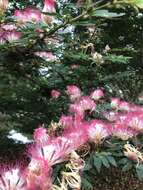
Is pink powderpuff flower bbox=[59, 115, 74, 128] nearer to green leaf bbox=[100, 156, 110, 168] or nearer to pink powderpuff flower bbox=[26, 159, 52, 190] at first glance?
green leaf bbox=[100, 156, 110, 168]

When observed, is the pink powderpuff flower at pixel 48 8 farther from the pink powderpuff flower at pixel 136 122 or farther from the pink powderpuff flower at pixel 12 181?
the pink powderpuff flower at pixel 12 181

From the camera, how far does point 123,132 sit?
3074 mm

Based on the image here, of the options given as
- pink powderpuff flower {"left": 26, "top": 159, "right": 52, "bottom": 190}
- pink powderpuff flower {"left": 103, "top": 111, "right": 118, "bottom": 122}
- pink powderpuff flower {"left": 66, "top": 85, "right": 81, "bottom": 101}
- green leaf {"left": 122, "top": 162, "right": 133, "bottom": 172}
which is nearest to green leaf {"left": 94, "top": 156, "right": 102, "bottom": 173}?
green leaf {"left": 122, "top": 162, "right": 133, "bottom": 172}

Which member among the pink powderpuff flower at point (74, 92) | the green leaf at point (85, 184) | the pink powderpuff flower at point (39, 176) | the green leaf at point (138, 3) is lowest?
the pink powderpuff flower at point (74, 92)

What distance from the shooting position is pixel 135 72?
8.55 metres

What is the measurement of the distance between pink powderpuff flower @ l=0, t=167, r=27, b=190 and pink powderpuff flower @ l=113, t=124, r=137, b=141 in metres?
1.33

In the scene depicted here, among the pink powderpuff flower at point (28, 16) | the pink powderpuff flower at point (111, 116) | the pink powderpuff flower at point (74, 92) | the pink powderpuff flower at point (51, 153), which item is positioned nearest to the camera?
the pink powderpuff flower at point (51, 153)

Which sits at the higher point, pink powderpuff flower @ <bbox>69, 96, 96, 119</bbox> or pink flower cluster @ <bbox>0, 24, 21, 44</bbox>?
pink flower cluster @ <bbox>0, 24, 21, 44</bbox>

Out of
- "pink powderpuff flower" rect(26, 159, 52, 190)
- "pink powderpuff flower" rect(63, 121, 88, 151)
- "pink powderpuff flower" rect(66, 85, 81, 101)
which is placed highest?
"pink powderpuff flower" rect(26, 159, 52, 190)

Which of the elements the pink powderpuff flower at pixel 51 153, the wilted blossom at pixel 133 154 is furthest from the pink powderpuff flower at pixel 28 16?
the pink powderpuff flower at pixel 51 153

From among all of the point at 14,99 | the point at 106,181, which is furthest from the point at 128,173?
the point at 14,99

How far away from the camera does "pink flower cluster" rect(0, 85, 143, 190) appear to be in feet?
5.80

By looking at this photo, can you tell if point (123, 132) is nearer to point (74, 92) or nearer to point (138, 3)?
point (138, 3)

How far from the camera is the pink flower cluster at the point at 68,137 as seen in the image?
5.80ft
